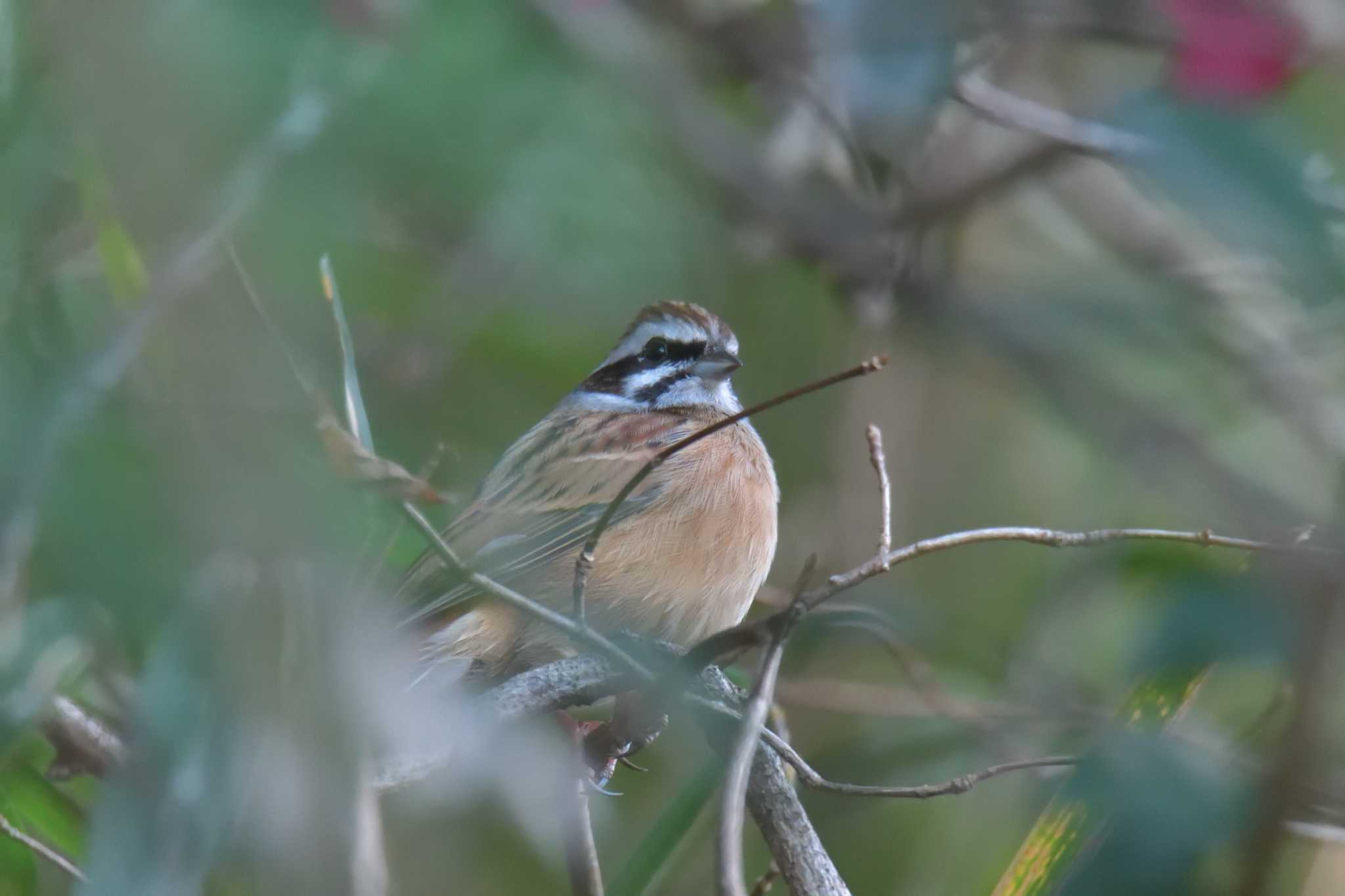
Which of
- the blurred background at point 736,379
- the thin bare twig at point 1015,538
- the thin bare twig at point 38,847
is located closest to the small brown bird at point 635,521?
the blurred background at point 736,379

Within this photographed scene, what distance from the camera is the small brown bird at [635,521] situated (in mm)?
4102

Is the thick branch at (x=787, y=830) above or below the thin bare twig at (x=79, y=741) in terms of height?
below

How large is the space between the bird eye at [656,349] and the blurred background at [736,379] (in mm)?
421

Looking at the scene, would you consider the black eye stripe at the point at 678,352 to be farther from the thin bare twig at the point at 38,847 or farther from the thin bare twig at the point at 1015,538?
the thin bare twig at the point at 38,847

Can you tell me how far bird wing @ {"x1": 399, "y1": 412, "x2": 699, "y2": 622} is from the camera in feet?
13.4

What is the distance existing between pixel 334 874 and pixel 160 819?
1.44 ft

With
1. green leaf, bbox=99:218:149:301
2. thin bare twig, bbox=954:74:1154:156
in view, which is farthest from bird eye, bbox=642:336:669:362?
green leaf, bbox=99:218:149:301

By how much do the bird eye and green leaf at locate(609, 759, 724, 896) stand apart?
2551 millimetres

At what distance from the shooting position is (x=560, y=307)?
603cm

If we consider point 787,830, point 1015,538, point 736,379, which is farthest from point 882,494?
point 736,379

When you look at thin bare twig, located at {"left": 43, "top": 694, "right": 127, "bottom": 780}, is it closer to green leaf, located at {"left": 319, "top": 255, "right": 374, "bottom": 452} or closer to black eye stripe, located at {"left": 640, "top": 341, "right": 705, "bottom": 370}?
green leaf, located at {"left": 319, "top": 255, "right": 374, "bottom": 452}

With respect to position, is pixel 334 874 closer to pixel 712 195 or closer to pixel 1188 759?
pixel 1188 759

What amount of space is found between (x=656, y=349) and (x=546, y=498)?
2.56ft

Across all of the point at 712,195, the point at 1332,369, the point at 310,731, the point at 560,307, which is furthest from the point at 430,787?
the point at 1332,369
